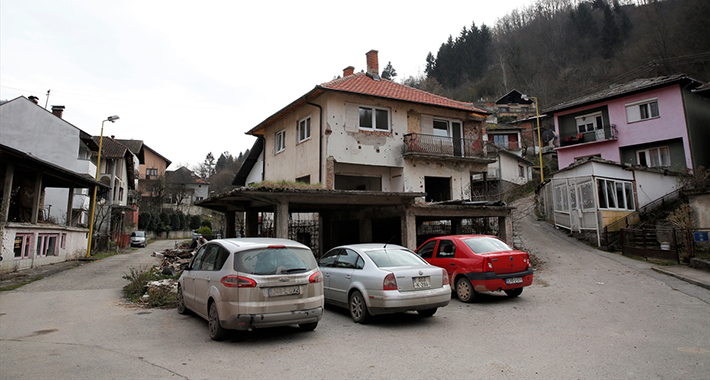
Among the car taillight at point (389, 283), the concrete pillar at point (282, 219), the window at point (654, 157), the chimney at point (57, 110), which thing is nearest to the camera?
the car taillight at point (389, 283)

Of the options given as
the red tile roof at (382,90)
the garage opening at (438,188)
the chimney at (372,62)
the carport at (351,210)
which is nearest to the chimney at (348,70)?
the chimney at (372,62)

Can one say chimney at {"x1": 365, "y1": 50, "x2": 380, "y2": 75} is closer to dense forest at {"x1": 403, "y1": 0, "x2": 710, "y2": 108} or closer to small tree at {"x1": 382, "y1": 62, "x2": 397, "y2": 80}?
dense forest at {"x1": 403, "y1": 0, "x2": 710, "y2": 108}

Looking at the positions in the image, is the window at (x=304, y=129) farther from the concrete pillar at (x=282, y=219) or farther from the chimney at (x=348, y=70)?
the concrete pillar at (x=282, y=219)

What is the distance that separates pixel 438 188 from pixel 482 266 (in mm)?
13896

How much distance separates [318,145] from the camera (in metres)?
19.6

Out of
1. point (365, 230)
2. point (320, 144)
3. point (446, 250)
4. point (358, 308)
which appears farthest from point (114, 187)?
point (358, 308)

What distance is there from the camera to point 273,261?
6461 mm

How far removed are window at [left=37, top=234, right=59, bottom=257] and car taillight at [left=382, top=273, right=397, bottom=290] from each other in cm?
1792

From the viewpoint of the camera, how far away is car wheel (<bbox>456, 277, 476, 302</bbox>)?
379 inches

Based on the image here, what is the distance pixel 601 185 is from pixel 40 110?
3647cm

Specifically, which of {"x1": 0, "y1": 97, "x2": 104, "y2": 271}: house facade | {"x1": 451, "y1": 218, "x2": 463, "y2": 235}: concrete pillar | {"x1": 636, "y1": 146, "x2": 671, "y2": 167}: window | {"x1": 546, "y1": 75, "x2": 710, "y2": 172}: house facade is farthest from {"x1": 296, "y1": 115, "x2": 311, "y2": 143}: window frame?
{"x1": 636, "y1": 146, "x2": 671, "y2": 167}: window

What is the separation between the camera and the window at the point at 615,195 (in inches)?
788

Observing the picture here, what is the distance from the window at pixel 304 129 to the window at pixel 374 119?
2.92 m

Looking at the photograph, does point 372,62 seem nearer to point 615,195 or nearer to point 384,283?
point 615,195
